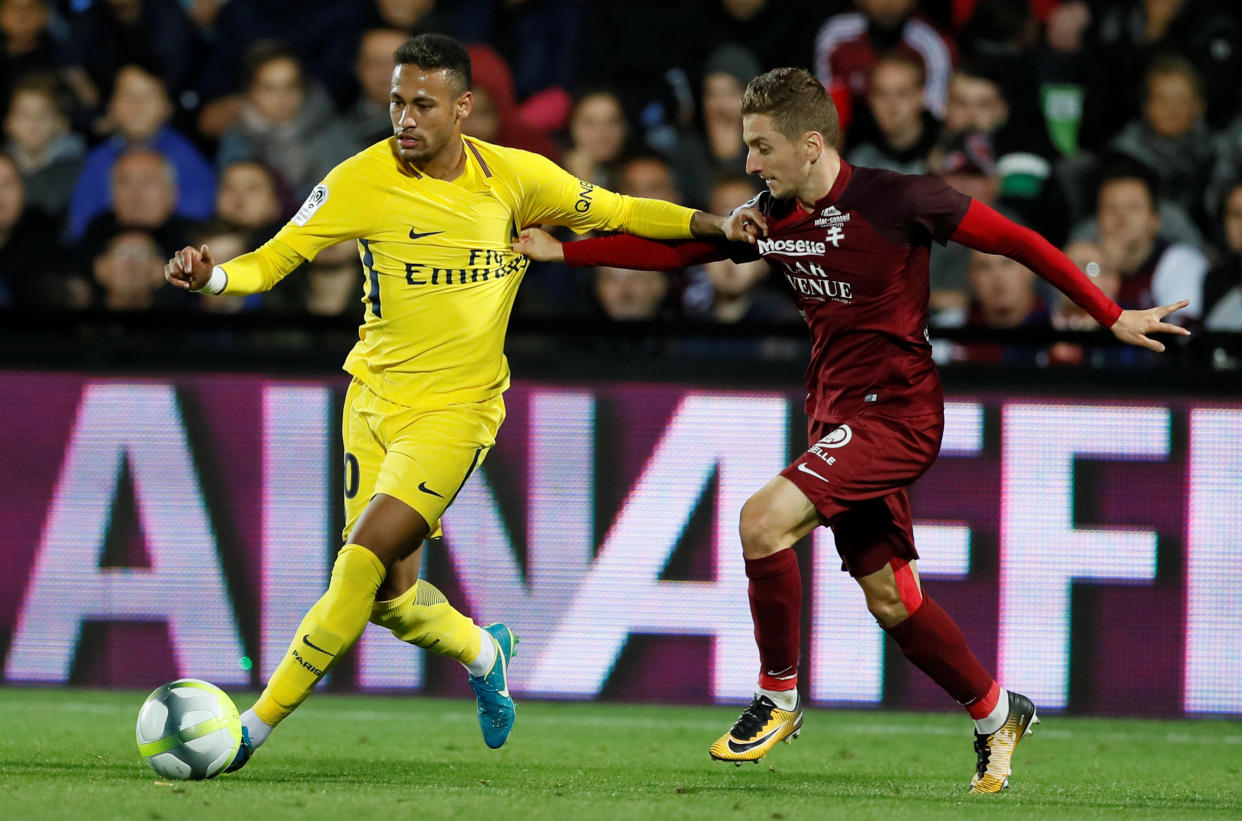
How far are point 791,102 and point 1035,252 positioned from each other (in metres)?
0.91

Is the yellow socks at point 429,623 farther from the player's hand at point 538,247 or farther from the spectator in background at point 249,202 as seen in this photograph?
the spectator in background at point 249,202

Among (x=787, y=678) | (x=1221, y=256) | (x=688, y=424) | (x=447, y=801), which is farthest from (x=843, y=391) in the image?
(x=1221, y=256)

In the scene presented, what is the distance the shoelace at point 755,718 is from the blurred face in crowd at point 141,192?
5154 millimetres

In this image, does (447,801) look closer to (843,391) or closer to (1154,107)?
(843,391)

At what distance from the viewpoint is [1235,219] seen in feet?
28.5

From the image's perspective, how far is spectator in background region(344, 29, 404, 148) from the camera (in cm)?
971

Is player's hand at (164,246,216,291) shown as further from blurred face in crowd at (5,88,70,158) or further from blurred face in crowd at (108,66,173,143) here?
blurred face in crowd at (5,88,70,158)

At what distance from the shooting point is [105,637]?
7.95 m

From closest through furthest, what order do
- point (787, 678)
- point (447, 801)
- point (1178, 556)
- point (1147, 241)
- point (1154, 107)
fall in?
point (447, 801), point (787, 678), point (1178, 556), point (1147, 241), point (1154, 107)

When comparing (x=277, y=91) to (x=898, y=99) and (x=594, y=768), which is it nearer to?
(x=898, y=99)

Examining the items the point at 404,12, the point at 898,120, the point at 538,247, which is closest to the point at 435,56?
the point at 538,247

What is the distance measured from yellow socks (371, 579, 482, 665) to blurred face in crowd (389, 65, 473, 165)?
152cm

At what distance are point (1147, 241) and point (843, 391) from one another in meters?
3.77

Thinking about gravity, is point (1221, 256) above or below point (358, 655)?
above
